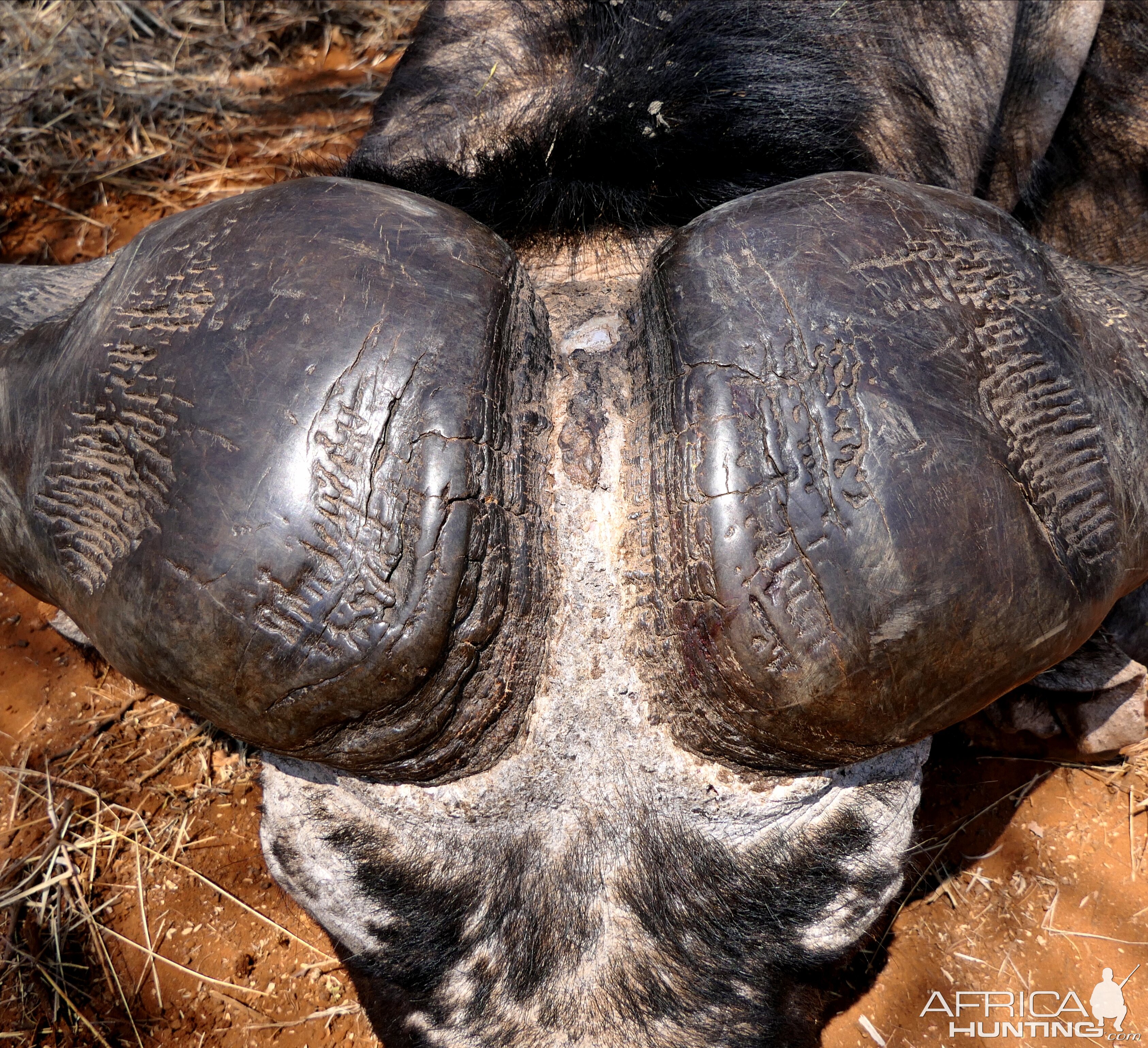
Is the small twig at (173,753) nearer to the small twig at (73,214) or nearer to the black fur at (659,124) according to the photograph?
the black fur at (659,124)

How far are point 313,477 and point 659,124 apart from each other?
97 centimetres

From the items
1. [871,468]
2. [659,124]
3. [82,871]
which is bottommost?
[82,871]

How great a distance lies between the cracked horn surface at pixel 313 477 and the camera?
1.03 meters

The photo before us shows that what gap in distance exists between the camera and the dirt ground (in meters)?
1.92

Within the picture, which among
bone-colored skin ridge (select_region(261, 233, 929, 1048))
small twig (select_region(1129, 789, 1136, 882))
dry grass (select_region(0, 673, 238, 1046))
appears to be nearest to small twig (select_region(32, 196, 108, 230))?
dry grass (select_region(0, 673, 238, 1046))

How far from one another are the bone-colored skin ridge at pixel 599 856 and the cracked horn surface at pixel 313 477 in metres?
0.08

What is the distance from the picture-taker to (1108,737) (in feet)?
6.94

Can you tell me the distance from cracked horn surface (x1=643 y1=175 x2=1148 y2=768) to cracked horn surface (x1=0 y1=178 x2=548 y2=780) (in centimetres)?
24

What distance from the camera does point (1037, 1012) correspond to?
1.91 m

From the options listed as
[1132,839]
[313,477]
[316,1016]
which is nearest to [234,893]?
[316,1016]

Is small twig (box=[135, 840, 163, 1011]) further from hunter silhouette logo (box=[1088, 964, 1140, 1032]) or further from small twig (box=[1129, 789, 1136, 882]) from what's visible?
small twig (box=[1129, 789, 1136, 882])

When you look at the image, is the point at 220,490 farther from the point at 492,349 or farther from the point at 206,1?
the point at 206,1

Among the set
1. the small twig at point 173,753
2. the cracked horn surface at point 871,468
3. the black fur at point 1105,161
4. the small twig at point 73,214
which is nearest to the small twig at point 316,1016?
the small twig at point 173,753

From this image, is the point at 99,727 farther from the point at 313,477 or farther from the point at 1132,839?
the point at 1132,839
